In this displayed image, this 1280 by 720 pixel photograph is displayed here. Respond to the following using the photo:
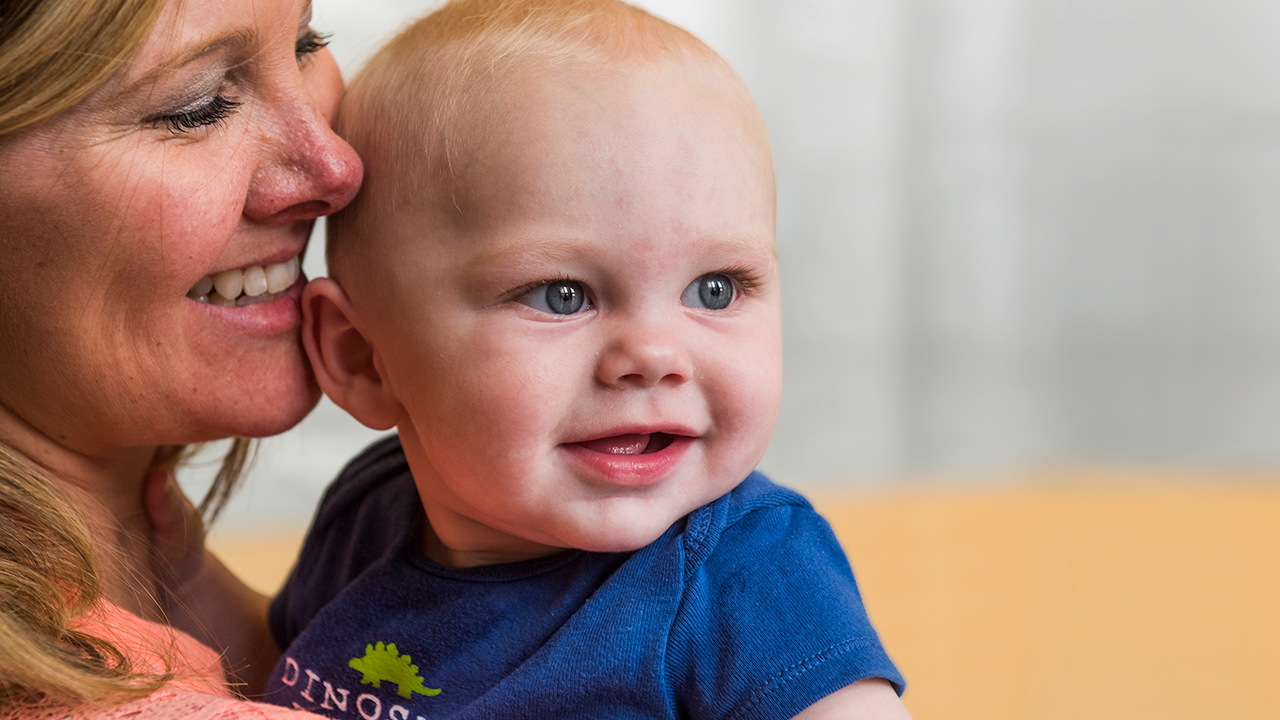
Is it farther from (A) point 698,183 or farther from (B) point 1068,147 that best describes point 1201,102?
(A) point 698,183

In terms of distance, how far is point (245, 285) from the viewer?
1.07 meters

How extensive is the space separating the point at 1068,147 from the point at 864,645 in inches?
121

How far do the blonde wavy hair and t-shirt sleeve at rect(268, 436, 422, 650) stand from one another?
30 cm

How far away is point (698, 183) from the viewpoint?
0.92m

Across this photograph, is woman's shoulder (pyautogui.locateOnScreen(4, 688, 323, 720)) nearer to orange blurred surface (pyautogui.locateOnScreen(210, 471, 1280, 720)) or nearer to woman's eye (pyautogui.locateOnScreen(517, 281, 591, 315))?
woman's eye (pyautogui.locateOnScreen(517, 281, 591, 315))

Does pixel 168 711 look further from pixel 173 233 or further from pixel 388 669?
pixel 173 233

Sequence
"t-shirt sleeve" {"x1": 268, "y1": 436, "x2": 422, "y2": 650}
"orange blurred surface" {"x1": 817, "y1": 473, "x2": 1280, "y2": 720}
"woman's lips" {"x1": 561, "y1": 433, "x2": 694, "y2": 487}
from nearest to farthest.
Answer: "woman's lips" {"x1": 561, "y1": 433, "x2": 694, "y2": 487} → "t-shirt sleeve" {"x1": 268, "y1": 436, "x2": 422, "y2": 650} → "orange blurred surface" {"x1": 817, "y1": 473, "x2": 1280, "y2": 720}

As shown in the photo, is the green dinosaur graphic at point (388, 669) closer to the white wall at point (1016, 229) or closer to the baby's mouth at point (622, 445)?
the baby's mouth at point (622, 445)

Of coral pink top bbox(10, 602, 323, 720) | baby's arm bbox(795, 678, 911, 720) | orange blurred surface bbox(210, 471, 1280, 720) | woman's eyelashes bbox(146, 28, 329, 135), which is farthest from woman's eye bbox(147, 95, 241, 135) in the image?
orange blurred surface bbox(210, 471, 1280, 720)

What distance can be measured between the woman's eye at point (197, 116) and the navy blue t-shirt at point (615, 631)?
413 mm

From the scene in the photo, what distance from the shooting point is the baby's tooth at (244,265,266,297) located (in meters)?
1.06

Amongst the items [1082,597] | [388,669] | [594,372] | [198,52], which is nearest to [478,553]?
[388,669]

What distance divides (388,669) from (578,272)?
1.31 ft

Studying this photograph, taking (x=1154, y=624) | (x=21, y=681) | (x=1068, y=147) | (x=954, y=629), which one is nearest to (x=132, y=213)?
(x=21, y=681)
